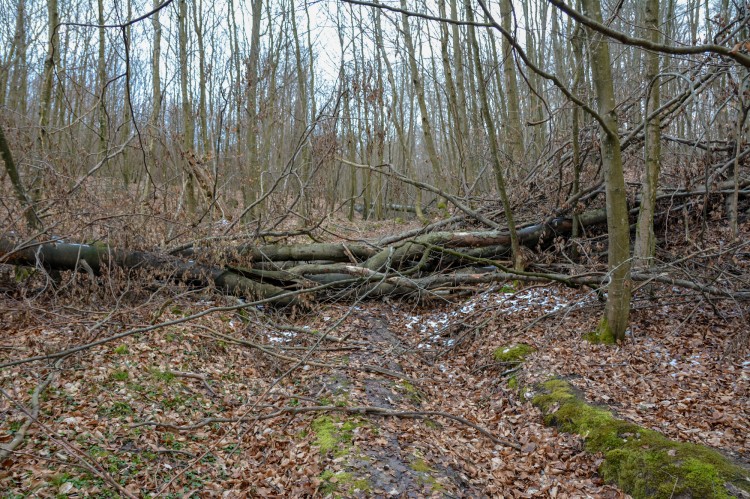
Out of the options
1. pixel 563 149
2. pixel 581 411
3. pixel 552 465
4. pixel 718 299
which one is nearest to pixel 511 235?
pixel 563 149

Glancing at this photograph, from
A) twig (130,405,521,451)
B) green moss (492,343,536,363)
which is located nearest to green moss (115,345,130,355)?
twig (130,405,521,451)

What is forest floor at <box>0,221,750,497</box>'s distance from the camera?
3.82 m

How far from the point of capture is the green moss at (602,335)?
606cm

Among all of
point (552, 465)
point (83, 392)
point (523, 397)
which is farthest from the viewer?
point (523, 397)

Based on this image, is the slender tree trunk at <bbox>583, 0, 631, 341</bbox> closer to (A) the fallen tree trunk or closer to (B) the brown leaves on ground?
(B) the brown leaves on ground

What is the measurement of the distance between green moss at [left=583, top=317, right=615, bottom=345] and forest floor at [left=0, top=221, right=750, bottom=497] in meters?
0.11

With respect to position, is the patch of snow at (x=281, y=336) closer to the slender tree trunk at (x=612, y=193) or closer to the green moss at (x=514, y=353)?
the green moss at (x=514, y=353)

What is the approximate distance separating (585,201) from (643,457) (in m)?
5.82

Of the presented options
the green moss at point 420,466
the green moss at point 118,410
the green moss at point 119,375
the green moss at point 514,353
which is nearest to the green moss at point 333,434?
the green moss at point 420,466

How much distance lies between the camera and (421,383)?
6070 mm

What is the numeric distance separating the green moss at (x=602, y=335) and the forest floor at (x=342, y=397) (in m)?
0.11

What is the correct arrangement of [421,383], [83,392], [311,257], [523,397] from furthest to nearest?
[311,257] < [421,383] < [523,397] < [83,392]

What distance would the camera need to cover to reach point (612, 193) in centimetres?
573

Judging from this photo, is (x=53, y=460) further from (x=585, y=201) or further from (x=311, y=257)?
(x=585, y=201)
